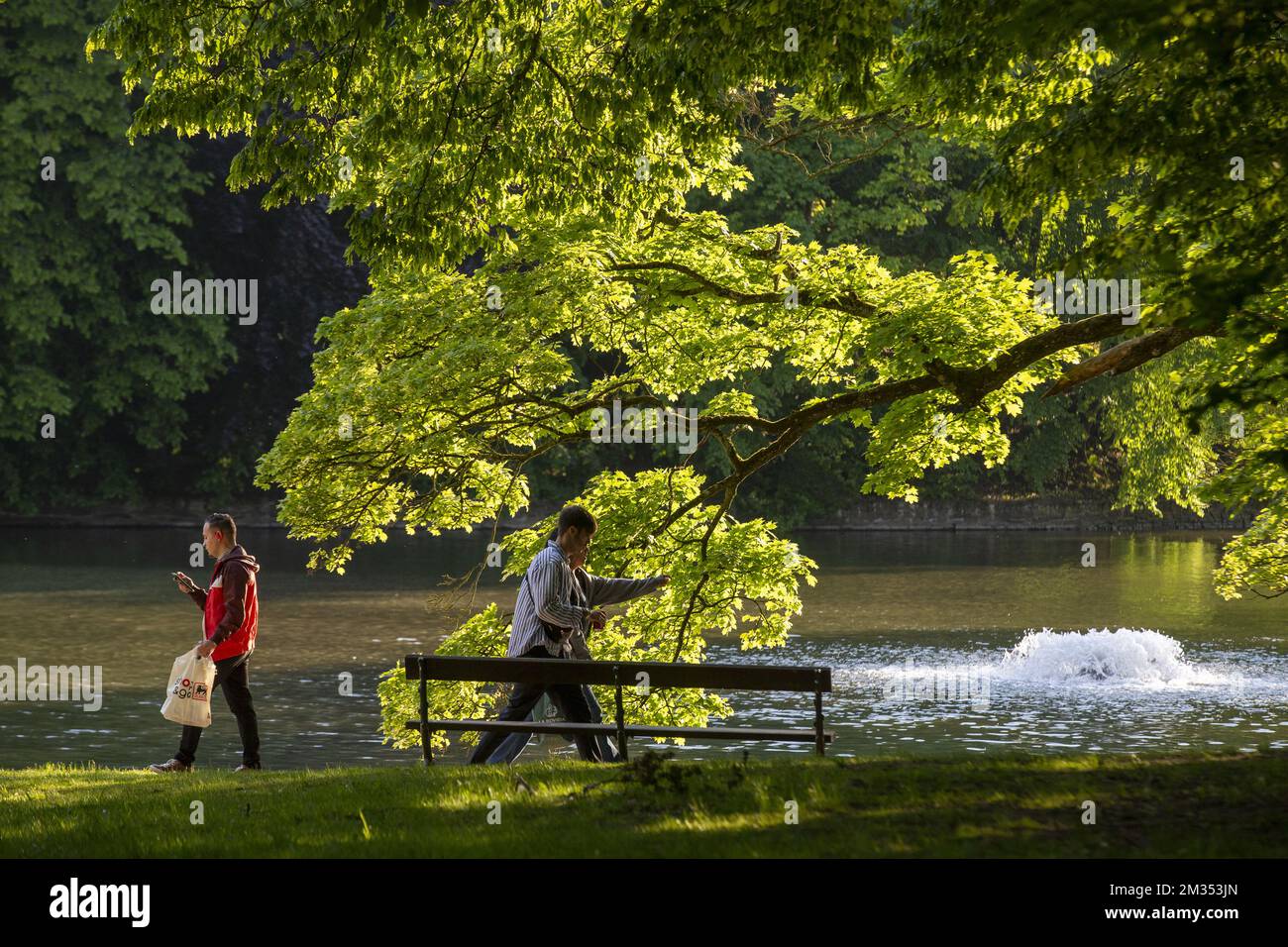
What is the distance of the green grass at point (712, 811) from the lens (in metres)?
7.65

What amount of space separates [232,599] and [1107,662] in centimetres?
1726

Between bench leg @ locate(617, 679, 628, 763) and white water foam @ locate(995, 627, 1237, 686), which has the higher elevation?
bench leg @ locate(617, 679, 628, 763)

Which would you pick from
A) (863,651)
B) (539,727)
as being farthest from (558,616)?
(863,651)

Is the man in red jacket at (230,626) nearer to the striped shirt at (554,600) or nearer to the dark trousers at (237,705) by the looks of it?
the dark trousers at (237,705)

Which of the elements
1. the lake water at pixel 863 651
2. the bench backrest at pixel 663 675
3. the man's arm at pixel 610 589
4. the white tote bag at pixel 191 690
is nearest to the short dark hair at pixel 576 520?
the man's arm at pixel 610 589

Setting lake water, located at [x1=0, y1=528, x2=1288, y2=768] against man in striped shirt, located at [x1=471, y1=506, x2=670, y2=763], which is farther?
lake water, located at [x1=0, y1=528, x2=1288, y2=768]

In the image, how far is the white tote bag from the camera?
11758 mm

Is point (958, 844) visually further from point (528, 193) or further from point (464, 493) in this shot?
point (464, 493)

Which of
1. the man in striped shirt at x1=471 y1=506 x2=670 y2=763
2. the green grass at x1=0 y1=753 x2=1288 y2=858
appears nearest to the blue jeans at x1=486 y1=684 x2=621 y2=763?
the man in striped shirt at x1=471 y1=506 x2=670 y2=763

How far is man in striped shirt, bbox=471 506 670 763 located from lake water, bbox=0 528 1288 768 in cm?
522

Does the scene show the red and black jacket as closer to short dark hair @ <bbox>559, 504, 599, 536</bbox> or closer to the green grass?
the green grass

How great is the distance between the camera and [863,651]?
27406 mm

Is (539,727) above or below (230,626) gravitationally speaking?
below

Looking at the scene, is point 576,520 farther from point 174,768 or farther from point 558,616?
point 174,768
